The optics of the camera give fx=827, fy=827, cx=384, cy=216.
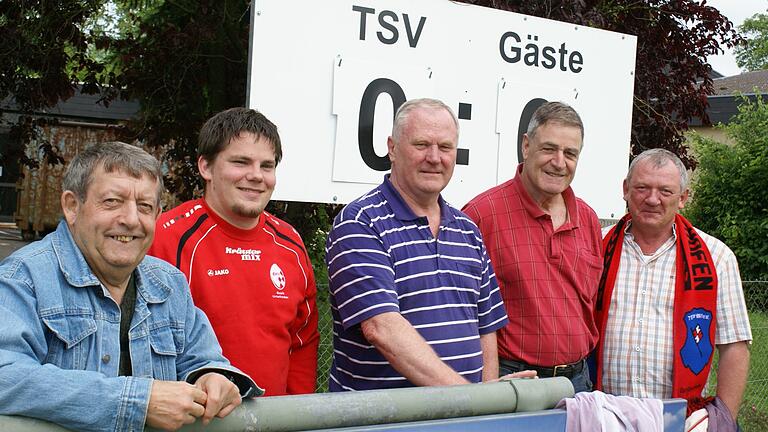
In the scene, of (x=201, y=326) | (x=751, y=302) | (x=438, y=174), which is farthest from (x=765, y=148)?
(x=201, y=326)

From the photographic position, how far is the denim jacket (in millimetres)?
1754

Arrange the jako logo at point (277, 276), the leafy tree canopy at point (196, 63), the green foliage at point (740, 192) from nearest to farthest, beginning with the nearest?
the jako logo at point (277, 276)
the leafy tree canopy at point (196, 63)
the green foliage at point (740, 192)

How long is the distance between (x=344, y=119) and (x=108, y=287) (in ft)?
6.08

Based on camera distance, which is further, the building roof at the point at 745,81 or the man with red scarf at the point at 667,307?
the building roof at the point at 745,81

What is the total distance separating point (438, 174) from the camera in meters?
3.00

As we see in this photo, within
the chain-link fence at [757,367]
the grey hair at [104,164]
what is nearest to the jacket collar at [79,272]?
the grey hair at [104,164]

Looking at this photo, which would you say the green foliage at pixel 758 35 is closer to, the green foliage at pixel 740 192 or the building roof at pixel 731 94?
the building roof at pixel 731 94

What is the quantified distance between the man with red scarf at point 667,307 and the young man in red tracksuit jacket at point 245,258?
1.37m

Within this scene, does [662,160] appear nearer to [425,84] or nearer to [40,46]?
[425,84]

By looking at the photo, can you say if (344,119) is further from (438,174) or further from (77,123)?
(77,123)

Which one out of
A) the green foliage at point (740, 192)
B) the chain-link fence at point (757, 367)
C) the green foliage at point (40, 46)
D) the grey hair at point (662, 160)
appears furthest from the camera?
the green foliage at point (740, 192)

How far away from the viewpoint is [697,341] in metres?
3.45

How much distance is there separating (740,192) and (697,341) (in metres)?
11.5

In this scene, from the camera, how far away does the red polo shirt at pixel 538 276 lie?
3273 millimetres
